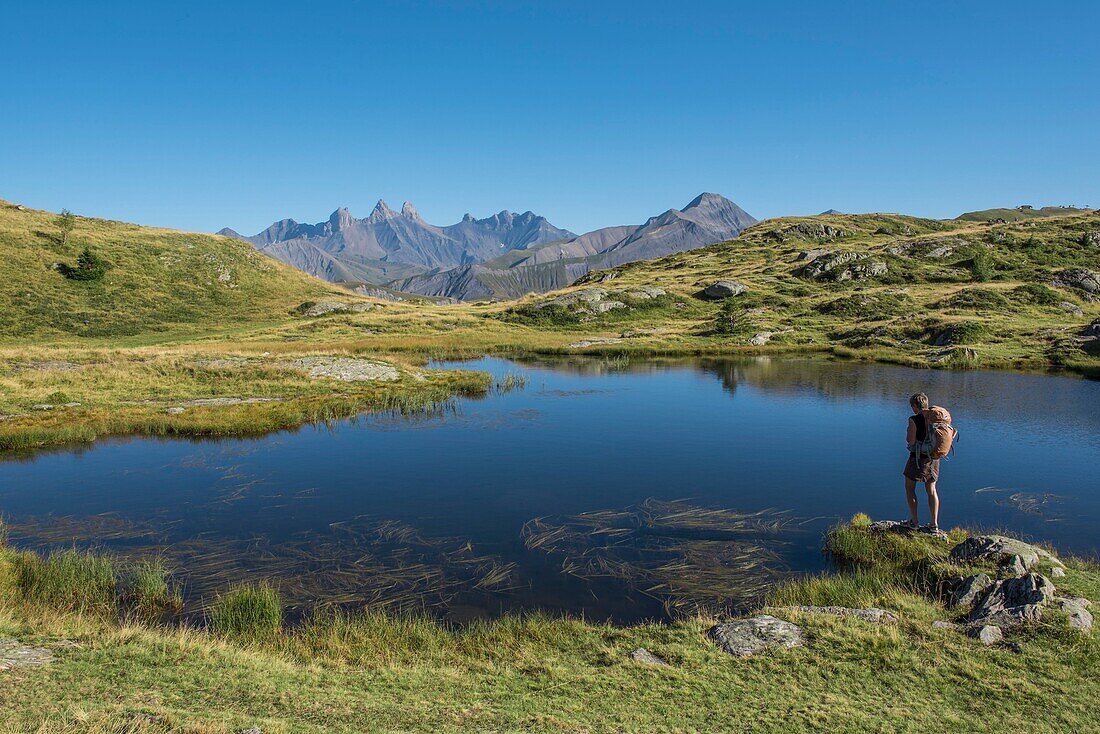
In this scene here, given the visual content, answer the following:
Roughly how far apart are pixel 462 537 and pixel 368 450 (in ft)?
45.7

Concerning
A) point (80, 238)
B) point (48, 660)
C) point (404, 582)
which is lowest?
point (404, 582)

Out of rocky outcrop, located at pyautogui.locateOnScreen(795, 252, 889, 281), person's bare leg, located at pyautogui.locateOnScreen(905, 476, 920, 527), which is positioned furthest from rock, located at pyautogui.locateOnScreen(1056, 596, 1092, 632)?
rocky outcrop, located at pyautogui.locateOnScreen(795, 252, 889, 281)

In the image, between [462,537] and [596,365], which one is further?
[596,365]

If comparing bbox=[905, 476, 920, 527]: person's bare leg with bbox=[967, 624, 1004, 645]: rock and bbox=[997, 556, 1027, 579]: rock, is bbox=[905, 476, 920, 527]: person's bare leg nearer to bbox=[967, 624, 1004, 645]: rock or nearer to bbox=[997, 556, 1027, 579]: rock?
bbox=[997, 556, 1027, 579]: rock

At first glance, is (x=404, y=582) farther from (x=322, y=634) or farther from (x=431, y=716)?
(x=431, y=716)

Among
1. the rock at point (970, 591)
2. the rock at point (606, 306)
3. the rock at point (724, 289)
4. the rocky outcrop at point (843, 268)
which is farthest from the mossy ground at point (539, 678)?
the rocky outcrop at point (843, 268)

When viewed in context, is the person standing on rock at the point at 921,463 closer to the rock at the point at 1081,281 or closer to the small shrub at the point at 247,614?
the small shrub at the point at 247,614

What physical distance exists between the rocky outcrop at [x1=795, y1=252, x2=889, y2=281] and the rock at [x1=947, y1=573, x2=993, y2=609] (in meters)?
128

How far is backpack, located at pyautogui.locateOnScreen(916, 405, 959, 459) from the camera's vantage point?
1806 cm

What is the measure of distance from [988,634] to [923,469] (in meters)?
7.17

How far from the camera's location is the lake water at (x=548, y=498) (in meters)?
17.8

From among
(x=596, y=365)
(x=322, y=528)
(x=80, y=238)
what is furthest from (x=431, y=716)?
(x=80, y=238)

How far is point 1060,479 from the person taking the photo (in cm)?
2589

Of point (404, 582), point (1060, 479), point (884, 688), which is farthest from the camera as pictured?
point (1060, 479)
